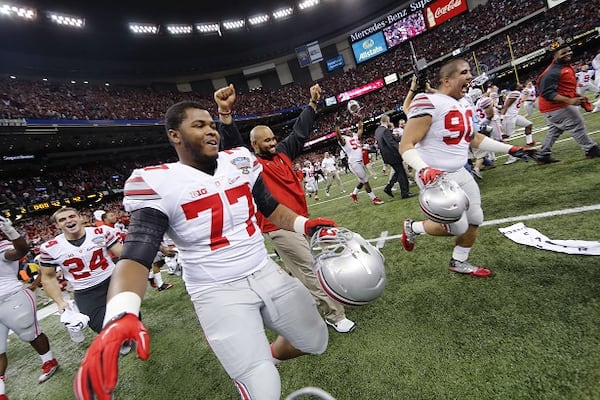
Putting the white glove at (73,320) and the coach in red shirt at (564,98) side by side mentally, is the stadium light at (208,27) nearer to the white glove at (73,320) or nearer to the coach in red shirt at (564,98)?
the coach in red shirt at (564,98)

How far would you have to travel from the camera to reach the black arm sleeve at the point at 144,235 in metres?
1.31

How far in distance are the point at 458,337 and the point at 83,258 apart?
3.92 m

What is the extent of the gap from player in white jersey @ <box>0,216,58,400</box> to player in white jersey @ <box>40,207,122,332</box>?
14.5 inches

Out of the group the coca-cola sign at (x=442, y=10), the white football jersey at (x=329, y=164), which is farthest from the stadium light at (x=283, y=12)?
the white football jersey at (x=329, y=164)

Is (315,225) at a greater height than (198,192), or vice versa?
(198,192)

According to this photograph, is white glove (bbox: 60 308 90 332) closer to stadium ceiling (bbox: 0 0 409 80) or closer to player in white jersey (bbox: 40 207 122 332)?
player in white jersey (bbox: 40 207 122 332)

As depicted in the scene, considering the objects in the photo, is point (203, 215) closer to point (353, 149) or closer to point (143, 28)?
point (353, 149)

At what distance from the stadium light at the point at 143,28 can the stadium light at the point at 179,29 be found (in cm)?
131

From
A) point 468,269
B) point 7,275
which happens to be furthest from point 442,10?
point 7,275

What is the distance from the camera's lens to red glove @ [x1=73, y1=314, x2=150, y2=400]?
0.90 meters

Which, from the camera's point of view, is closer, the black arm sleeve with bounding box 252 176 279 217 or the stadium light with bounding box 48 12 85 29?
the black arm sleeve with bounding box 252 176 279 217

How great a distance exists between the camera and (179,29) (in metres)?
27.7

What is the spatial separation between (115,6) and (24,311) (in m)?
25.9

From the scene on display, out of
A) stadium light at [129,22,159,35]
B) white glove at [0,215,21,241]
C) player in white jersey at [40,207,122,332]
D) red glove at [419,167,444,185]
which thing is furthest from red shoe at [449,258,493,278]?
stadium light at [129,22,159,35]
